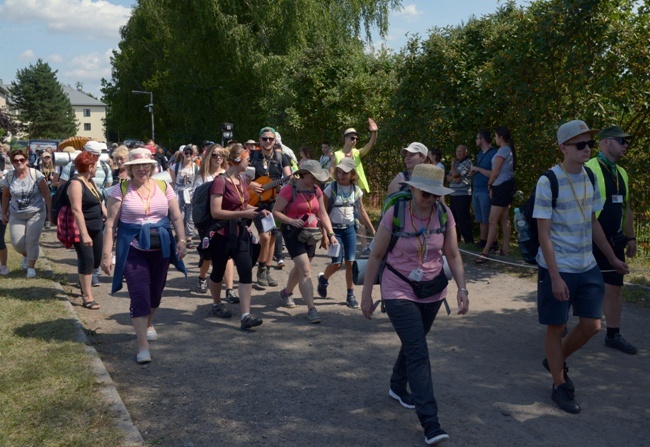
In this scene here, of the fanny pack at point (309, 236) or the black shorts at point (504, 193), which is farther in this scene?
the black shorts at point (504, 193)

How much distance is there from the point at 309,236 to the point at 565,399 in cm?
315

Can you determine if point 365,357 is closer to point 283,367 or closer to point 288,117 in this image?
point 283,367

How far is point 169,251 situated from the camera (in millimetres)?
6262

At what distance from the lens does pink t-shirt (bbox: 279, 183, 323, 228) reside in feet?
24.2

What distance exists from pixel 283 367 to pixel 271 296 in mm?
2776

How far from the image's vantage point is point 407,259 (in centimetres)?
457

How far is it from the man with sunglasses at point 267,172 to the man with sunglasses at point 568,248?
471 cm

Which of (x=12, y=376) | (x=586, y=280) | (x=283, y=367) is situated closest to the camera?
(x=586, y=280)

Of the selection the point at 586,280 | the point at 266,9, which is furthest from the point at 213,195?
the point at 266,9

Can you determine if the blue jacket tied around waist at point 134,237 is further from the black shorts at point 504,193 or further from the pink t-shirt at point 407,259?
the black shorts at point 504,193

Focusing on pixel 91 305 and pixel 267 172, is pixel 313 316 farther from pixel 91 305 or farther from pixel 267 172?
pixel 267 172

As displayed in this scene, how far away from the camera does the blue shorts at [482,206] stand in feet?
36.0

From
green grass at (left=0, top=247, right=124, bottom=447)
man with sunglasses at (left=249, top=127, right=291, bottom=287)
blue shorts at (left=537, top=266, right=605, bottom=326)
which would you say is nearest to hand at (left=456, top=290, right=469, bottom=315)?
blue shorts at (left=537, top=266, right=605, bottom=326)

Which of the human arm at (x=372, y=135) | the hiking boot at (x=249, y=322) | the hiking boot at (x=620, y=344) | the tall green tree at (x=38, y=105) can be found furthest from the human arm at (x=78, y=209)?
the tall green tree at (x=38, y=105)
